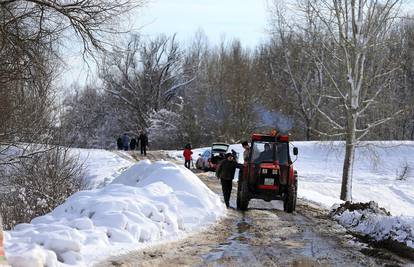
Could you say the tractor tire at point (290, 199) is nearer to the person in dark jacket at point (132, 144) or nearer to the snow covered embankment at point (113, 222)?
the snow covered embankment at point (113, 222)

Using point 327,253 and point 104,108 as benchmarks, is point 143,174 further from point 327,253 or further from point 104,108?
point 104,108

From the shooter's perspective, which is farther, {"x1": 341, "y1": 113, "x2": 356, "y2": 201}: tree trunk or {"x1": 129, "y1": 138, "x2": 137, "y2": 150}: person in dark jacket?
{"x1": 129, "y1": 138, "x2": 137, "y2": 150}: person in dark jacket

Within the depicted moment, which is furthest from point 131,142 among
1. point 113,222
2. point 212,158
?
point 113,222

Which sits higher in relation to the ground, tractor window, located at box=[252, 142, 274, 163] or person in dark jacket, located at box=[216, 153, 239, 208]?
tractor window, located at box=[252, 142, 274, 163]

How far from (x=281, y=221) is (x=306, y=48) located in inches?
585

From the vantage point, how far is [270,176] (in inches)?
602

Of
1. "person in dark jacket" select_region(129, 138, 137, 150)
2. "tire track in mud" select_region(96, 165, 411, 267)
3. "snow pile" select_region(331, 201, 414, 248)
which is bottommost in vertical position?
"tire track in mud" select_region(96, 165, 411, 267)

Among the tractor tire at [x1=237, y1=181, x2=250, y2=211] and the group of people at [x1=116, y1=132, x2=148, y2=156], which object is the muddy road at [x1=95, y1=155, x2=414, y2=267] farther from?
the group of people at [x1=116, y1=132, x2=148, y2=156]

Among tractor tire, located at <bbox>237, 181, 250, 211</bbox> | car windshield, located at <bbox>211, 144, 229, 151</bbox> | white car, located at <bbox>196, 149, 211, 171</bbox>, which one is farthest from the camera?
car windshield, located at <bbox>211, 144, 229, 151</bbox>

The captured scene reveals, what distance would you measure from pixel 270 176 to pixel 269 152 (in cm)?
76

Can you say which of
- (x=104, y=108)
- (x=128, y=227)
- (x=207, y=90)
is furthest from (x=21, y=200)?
(x=104, y=108)

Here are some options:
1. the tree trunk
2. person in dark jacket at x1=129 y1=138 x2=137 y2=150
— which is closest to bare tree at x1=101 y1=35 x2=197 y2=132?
person in dark jacket at x1=129 y1=138 x2=137 y2=150

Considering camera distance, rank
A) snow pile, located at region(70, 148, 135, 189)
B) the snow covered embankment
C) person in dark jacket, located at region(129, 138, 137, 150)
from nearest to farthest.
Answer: the snow covered embankment
snow pile, located at region(70, 148, 135, 189)
person in dark jacket, located at region(129, 138, 137, 150)

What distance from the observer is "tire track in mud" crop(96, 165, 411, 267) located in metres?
8.45
